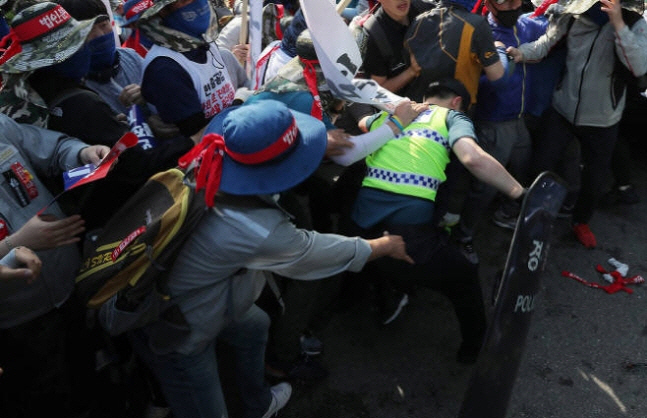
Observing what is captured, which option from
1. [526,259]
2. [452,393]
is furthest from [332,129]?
[452,393]

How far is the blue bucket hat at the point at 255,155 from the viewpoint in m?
1.92

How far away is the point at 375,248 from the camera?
2.38m

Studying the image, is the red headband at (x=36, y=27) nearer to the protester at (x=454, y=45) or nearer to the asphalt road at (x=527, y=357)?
the protester at (x=454, y=45)

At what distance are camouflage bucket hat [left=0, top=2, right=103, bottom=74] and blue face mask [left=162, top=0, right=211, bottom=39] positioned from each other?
40 centimetres

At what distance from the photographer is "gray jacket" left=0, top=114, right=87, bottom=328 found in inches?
83.8

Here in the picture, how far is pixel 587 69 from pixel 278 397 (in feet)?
9.18

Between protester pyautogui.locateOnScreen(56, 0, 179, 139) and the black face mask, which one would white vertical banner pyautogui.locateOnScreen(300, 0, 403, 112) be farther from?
the black face mask

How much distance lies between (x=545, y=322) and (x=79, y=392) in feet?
8.80

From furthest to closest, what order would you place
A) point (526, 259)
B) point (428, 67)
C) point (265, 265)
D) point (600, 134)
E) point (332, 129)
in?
1. point (600, 134)
2. point (428, 67)
3. point (332, 129)
4. point (526, 259)
5. point (265, 265)

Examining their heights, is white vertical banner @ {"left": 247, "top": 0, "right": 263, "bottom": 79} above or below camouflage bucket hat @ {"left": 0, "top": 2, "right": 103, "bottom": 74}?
below

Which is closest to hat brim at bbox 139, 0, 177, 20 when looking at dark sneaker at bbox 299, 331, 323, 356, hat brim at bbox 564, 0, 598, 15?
dark sneaker at bbox 299, 331, 323, 356

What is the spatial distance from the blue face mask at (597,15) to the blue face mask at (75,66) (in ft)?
9.62

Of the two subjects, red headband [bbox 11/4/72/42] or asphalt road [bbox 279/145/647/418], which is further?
asphalt road [bbox 279/145/647/418]

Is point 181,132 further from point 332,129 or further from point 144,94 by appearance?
point 332,129
